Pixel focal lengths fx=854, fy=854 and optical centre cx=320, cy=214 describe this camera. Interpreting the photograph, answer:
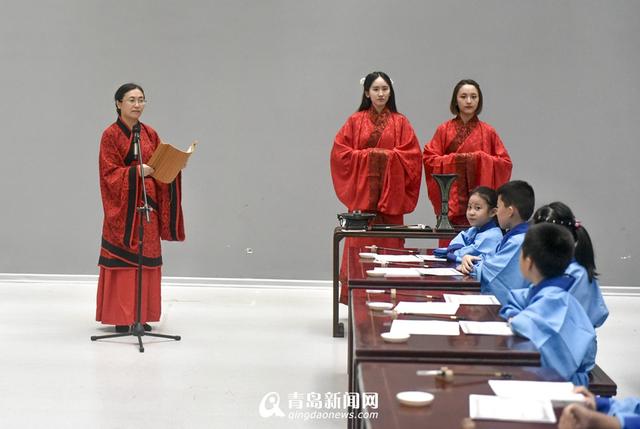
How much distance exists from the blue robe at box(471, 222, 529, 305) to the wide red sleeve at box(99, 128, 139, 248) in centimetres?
274

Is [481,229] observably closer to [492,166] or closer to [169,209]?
[492,166]

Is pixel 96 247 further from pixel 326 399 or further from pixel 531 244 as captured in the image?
pixel 531 244

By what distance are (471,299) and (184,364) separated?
7.56 ft

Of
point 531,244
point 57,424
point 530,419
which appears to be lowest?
point 57,424

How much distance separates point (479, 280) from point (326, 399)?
1073 mm

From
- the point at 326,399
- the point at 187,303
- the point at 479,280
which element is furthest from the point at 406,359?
the point at 187,303

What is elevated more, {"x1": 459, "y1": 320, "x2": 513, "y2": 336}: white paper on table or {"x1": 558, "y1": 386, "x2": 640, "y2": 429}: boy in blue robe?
{"x1": 459, "y1": 320, "x2": 513, "y2": 336}: white paper on table

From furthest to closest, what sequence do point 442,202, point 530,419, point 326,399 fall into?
1. point 442,202
2. point 326,399
3. point 530,419

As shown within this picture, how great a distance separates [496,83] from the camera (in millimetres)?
7863

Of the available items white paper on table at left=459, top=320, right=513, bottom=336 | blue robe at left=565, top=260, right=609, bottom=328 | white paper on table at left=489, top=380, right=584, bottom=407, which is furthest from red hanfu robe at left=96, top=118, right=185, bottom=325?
white paper on table at left=489, top=380, right=584, bottom=407

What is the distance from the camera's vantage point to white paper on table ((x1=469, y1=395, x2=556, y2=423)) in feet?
6.07

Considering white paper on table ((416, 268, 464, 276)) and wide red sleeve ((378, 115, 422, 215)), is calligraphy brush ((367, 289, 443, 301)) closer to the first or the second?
white paper on table ((416, 268, 464, 276))

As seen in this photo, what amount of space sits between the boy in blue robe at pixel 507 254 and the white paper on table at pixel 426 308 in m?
0.68

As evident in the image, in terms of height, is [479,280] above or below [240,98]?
below
